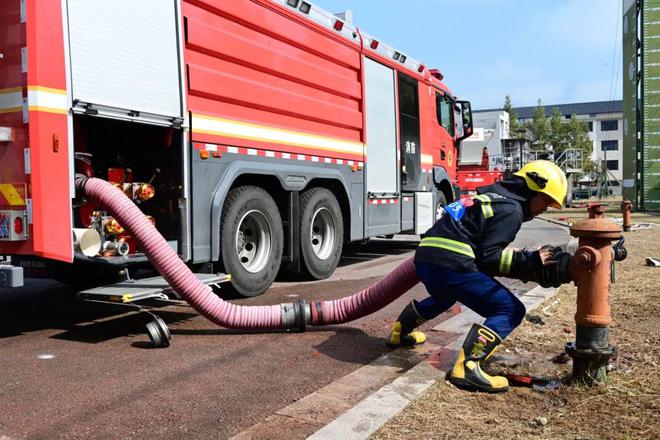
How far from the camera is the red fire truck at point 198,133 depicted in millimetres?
4660

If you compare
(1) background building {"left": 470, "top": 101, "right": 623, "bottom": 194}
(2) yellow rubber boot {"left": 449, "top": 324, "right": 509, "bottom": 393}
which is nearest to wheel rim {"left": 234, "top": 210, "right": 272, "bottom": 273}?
(2) yellow rubber boot {"left": 449, "top": 324, "right": 509, "bottom": 393}

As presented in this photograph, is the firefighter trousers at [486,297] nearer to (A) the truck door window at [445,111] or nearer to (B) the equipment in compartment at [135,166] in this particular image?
(B) the equipment in compartment at [135,166]

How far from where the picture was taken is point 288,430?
3189 mm

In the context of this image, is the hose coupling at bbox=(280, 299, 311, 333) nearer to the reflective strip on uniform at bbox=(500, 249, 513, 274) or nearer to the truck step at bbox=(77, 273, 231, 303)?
the truck step at bbox=(77, 273, 231, 303)

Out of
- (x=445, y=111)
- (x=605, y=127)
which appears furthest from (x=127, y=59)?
(x=605, y=127)

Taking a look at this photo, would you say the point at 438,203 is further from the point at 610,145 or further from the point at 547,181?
the point at 610,145

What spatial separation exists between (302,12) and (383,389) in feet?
17.5

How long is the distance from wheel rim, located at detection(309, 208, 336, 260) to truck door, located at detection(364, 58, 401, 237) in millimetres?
921

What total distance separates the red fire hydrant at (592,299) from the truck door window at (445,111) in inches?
337

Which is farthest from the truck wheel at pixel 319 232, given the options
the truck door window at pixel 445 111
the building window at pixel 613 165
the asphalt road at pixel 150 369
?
the building window at pixel 613 165

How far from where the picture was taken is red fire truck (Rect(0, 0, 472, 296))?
466 cm

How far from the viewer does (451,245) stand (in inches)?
159

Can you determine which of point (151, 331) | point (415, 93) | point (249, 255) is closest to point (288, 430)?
point (151, 331)

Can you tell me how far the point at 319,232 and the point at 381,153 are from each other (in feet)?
6.39
